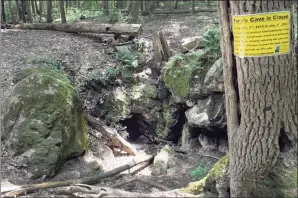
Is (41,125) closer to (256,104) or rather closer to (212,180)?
(212,180)

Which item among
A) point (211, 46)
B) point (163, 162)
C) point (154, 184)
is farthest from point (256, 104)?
point (211, 46)

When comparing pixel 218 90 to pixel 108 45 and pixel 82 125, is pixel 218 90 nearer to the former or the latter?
pixel 82 125

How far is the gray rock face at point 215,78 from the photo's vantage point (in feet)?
25.5

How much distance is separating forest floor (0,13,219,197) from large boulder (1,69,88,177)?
236mm

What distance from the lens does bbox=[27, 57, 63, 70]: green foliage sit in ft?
31.7

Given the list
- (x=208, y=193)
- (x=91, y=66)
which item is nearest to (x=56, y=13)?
(x=91, y=66)

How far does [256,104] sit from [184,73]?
226 inches

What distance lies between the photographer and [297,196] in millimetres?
3260

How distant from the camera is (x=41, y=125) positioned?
689 cm

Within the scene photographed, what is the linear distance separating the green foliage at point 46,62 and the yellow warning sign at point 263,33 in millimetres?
7481

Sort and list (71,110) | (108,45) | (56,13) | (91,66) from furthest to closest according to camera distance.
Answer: (56,13), (108,45), (91,66), (71,110)

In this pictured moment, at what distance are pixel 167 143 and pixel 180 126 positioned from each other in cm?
64

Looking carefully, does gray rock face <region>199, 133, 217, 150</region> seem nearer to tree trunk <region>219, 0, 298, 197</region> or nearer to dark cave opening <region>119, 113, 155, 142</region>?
dark cave opening <region>119, 113, 155, 142</region>

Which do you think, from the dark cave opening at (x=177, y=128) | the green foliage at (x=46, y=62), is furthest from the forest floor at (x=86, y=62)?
the dark cave opening at (x=177, y=128)
